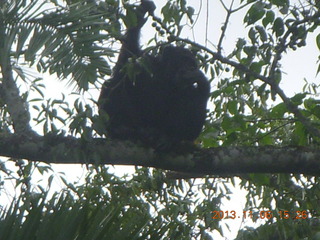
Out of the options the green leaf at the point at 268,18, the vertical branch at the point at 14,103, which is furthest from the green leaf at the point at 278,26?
the vertical branch at the point at 14,103

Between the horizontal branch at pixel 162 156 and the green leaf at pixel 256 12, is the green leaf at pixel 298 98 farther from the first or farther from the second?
the green leaf at pixel 256 12

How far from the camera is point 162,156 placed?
3.91 meters

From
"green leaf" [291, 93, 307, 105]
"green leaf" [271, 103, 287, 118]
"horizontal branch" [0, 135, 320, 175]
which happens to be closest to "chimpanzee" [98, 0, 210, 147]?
"horizontal branch" [0, 135, 320, 175]

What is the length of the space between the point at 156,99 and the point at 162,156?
3.36 feet

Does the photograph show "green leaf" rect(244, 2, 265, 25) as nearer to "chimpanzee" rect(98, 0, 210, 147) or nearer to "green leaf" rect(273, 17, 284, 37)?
"green leaf" rect(273, 17, 284, 37)

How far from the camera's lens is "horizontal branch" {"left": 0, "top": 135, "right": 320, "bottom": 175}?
12.1 ft

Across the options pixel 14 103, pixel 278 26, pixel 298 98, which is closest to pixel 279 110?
pixel 298 98

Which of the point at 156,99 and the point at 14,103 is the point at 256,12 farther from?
the point at 14,103

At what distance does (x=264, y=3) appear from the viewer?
3.76 m

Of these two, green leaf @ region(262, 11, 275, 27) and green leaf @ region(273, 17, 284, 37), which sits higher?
green leaf @ region(262, 11, 275, 27)

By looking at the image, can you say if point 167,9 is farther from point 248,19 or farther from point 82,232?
point 82,232

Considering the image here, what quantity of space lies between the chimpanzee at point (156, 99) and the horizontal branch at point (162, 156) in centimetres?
67

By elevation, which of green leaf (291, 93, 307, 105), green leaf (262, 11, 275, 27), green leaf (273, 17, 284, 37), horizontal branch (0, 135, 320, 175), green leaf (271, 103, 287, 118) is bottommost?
horizontal branch (0, 135, 320, 175)

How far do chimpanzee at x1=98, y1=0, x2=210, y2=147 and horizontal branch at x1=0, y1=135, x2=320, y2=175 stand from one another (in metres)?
0.67
